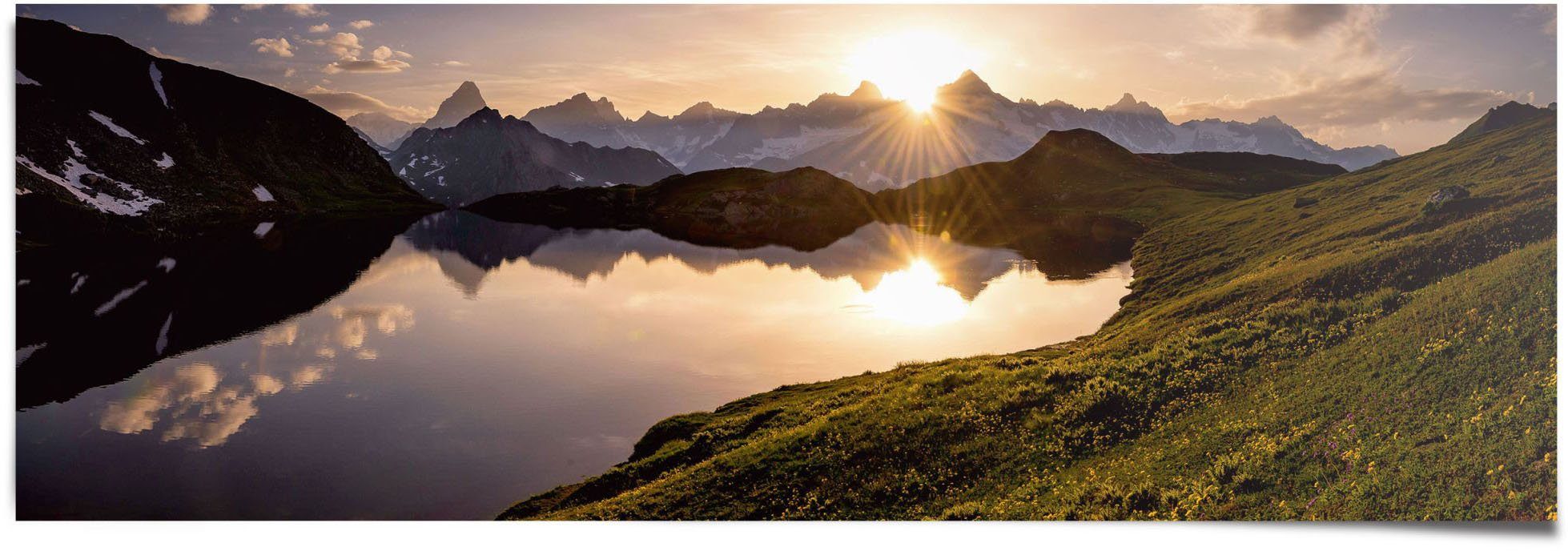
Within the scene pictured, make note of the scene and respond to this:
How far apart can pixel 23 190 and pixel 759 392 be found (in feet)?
432

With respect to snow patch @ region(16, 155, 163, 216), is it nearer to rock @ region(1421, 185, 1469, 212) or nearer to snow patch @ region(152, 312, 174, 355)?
snow patch @ region(152, 312, 174, 355)

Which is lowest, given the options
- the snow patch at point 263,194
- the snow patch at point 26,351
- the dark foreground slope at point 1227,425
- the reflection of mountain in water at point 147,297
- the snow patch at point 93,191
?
the dark foreground slope at point 1227,425

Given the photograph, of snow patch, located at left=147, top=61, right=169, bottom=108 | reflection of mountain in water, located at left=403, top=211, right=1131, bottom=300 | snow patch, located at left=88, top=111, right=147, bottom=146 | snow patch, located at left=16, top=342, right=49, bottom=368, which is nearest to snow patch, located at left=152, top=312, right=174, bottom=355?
snow patch, located at left=16, top=342, right=49, bottom=368

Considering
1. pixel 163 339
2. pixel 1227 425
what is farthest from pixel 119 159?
pixel 1227 425

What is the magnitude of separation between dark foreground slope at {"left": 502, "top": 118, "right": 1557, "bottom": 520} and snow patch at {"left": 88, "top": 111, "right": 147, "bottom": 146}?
188m

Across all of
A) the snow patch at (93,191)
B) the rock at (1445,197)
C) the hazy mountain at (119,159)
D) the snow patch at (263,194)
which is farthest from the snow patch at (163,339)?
the snow patch at (263,194)

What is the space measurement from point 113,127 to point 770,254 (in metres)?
150

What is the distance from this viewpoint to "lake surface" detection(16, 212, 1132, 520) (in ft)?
92.3

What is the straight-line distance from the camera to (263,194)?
182 metres

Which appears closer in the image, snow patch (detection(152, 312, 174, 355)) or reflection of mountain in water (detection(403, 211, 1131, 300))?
snow patch (detection(152, 312, 174, 355))

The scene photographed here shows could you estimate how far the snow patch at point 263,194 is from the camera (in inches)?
7004

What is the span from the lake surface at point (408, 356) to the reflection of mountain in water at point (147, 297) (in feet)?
1.15

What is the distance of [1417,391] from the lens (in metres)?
21.1

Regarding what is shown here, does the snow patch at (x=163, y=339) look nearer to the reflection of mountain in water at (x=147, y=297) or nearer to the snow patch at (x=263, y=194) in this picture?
the reflection of mountain in water at (x=147, y=297)
